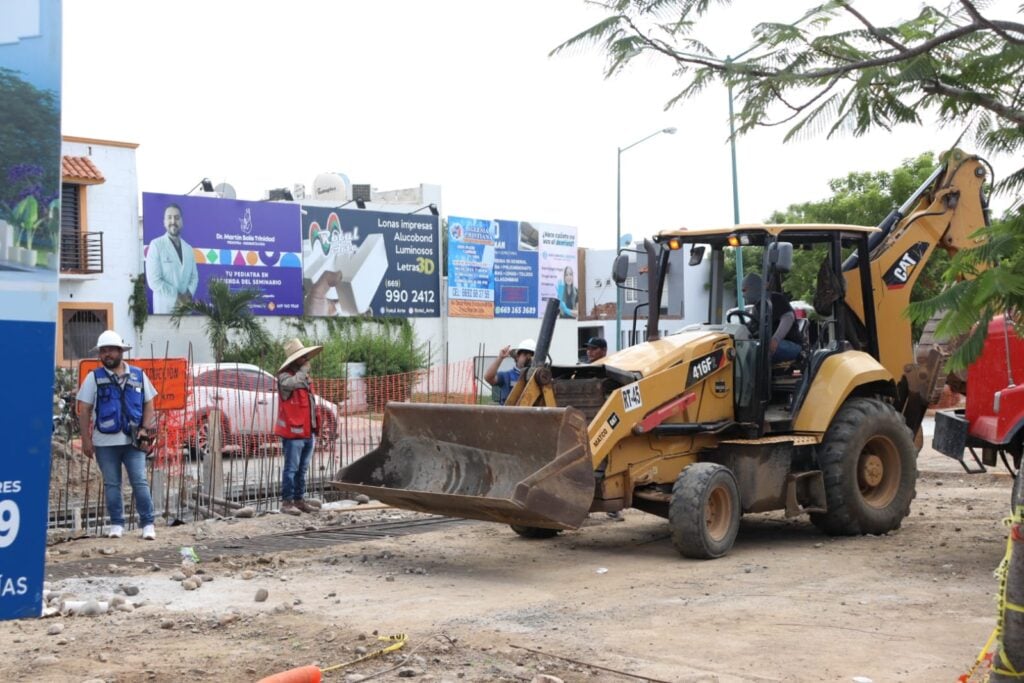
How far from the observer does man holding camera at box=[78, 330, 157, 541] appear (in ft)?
35.7

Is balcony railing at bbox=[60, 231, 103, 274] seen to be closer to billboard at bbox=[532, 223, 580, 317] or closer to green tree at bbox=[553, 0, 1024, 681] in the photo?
billboard at bbox=[532, 223, 580, 317]

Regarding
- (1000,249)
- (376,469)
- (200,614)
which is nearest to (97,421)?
(376,469)

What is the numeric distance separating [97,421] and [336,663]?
5162mm

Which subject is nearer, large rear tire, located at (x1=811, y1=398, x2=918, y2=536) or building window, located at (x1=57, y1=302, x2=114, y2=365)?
large rear tire, located at (x1=811, y1=398, x2=918, y2=536)

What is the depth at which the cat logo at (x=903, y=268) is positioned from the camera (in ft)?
39.6

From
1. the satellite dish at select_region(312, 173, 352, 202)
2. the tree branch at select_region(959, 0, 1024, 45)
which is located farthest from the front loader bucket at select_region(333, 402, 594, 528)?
the satellite dish at select_region(312, 173, 352, 202)

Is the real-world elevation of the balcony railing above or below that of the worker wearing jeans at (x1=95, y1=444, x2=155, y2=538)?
above

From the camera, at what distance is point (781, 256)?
1038 centimetres

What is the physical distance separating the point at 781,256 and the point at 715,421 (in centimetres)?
161

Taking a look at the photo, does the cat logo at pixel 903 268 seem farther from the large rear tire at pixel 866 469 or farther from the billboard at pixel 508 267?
the billboard at pixel 508 267

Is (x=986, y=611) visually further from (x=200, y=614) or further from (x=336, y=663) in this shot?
(x=200, y=614)

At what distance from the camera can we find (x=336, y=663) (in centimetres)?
665

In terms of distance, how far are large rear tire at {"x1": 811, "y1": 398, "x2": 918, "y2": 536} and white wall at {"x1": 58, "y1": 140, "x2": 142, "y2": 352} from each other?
26.7 m

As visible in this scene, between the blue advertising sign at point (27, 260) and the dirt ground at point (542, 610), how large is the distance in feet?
11.2
